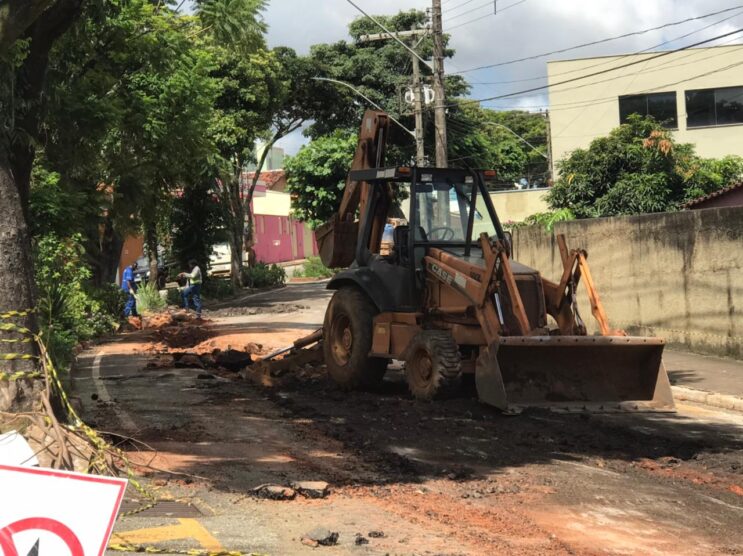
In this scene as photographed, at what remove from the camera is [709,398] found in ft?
39.5

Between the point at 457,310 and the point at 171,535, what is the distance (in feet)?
18.9

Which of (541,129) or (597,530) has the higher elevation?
(541,129)

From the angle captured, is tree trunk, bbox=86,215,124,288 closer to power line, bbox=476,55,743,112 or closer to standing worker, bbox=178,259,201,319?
standing worker, bbox=178,259,201,319

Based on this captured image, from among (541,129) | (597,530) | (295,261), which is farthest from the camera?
(541,129)

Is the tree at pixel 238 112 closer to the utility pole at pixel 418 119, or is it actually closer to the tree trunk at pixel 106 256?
the utility pole at pixel 418 119

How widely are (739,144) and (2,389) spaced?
3431 centimetres

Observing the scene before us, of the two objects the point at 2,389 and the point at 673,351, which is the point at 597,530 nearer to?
the point at 2,389

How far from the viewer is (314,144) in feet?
137

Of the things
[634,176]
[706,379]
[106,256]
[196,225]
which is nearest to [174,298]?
[196,225]

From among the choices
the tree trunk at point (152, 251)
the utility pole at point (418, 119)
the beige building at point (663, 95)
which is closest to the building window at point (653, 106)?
the beige building at point (663, 95)

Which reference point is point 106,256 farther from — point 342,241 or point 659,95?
point 659,95

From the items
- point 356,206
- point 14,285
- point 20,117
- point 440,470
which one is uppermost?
point 20,117

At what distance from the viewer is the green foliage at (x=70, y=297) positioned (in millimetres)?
15178

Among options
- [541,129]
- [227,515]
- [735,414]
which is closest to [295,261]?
[541,129]
